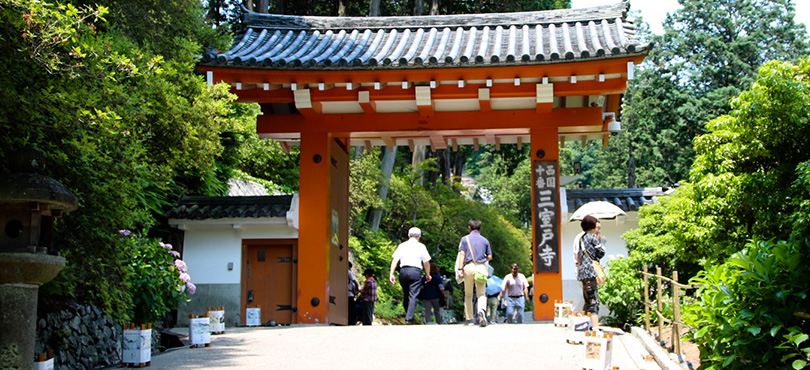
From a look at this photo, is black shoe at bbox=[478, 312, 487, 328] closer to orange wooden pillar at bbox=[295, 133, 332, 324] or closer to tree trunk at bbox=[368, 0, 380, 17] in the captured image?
orange wooden pillar at bbox=[295, 133, 332, 324]

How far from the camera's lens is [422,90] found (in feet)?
42.9

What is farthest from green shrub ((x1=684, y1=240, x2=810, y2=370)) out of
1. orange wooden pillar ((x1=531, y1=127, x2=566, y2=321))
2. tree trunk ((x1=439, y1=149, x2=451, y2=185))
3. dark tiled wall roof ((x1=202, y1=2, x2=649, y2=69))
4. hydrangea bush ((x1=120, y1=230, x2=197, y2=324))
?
tree trunk ((x1=439, y1=149, x2=451, y2=185))

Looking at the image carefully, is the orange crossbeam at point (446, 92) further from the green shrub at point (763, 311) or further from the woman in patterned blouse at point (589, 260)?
the green shrub at point (763, 311)

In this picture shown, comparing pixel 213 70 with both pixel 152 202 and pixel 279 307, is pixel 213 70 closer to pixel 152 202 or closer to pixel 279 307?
pixel 152 202

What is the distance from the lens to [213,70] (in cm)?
1279

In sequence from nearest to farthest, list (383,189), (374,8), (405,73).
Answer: (405,73) < (383,189) < (374,8)

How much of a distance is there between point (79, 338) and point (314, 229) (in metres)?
4.99

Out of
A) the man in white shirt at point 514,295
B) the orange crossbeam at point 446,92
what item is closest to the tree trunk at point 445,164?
the man in white shirt at point 514,295

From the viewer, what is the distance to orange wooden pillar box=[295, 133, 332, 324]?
13500mm

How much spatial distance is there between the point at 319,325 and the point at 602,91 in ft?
20.2

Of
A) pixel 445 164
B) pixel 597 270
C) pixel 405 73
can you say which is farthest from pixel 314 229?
pixel 445 164

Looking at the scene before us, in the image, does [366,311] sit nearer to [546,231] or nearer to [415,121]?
[415,121]

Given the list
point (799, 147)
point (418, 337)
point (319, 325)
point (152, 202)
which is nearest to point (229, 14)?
point (152, 202)

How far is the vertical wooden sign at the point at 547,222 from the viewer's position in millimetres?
13172
